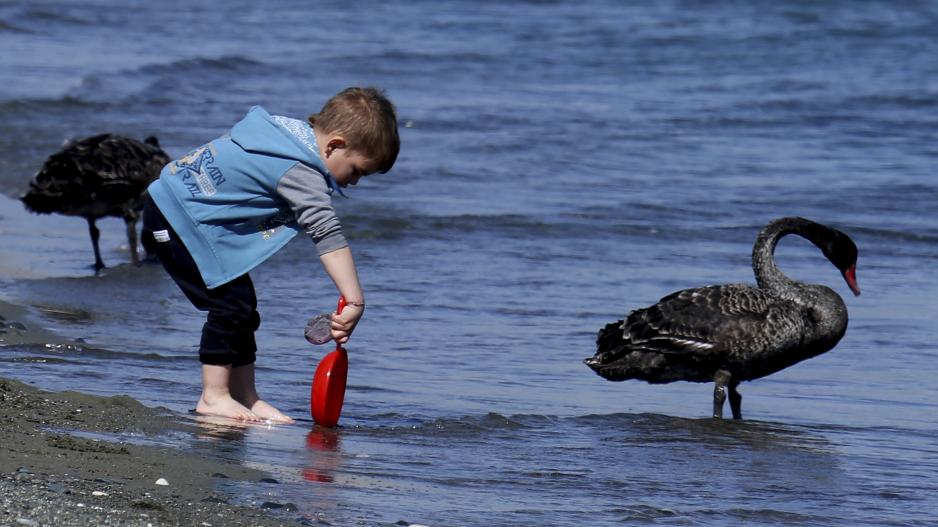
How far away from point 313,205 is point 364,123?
14.4 inches

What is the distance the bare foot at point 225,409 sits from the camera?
5.96m

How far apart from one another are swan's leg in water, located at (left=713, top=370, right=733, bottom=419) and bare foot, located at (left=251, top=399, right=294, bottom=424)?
2.16m

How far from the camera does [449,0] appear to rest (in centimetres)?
3478

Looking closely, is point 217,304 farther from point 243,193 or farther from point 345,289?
point 345,289

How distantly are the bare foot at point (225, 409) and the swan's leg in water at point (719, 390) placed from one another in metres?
2.31

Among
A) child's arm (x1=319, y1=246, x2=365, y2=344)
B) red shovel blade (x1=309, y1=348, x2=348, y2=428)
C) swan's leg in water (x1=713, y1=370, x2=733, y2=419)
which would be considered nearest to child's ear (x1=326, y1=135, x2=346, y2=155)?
child's arm (x1=319, y1=246, x2=365, y2=344)

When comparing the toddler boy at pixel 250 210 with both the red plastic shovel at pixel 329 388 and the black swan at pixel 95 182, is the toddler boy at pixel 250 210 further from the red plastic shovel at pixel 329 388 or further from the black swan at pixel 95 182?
the black swan at pixel 95 182

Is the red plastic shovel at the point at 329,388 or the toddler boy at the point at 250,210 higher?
the toddler boy at the point at 250,210

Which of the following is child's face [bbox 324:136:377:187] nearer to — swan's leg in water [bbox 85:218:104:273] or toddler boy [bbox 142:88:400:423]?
toddler boy [bbox 142:88:400:423]

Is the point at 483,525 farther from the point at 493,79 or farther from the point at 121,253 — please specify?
the point at 493,79

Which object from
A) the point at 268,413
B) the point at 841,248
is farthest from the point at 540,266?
the point at 268,413

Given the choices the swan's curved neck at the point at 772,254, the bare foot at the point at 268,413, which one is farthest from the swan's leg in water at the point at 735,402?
the bare foot at the point at 268,413

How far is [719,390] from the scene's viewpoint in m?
7.26

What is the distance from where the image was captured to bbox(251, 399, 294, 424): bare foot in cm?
607
